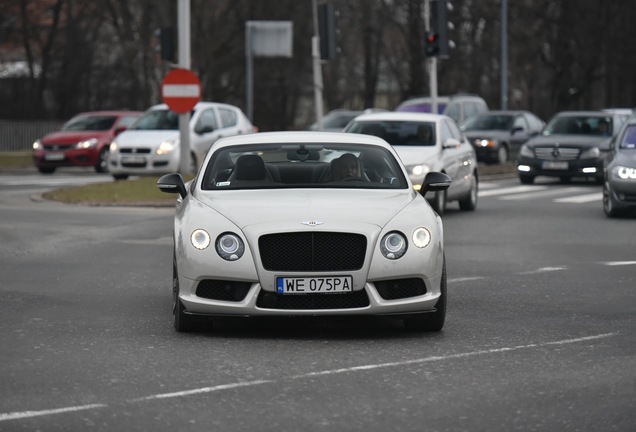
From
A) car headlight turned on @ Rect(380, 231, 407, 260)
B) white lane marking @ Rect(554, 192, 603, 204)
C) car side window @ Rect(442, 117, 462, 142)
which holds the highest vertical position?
car headlight turned on @ Rect(380, 231, 407, 260)

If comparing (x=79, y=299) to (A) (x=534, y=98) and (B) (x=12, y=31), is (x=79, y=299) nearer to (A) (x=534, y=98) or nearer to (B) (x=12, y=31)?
(B) (x=12, y=31)

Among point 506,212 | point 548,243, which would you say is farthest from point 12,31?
point 548,243

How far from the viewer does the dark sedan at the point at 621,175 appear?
71.2ft

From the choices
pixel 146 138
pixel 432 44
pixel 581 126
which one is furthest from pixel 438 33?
pixel 146 138

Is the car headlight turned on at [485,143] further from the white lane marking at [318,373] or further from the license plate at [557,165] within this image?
the white lane marking at [318,373]

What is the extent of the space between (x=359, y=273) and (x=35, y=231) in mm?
10256

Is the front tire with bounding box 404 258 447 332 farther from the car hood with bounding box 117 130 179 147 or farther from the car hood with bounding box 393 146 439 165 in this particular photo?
the car hood with bounding box 117 130 179 147

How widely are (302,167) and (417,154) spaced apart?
1061 cm

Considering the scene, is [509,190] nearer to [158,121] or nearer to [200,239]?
[158,121]

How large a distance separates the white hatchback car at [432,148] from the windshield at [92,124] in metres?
16.8

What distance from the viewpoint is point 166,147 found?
30.7 m

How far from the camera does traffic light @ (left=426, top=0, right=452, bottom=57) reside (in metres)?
33.6

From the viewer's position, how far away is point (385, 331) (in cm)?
1050

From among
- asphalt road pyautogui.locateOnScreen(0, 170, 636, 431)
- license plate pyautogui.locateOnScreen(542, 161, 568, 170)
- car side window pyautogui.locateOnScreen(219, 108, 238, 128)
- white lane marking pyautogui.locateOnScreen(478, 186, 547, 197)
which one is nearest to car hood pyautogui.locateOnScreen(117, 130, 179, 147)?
car side window pyautogui.locateOnScreen(219, 108, 238, 128)
